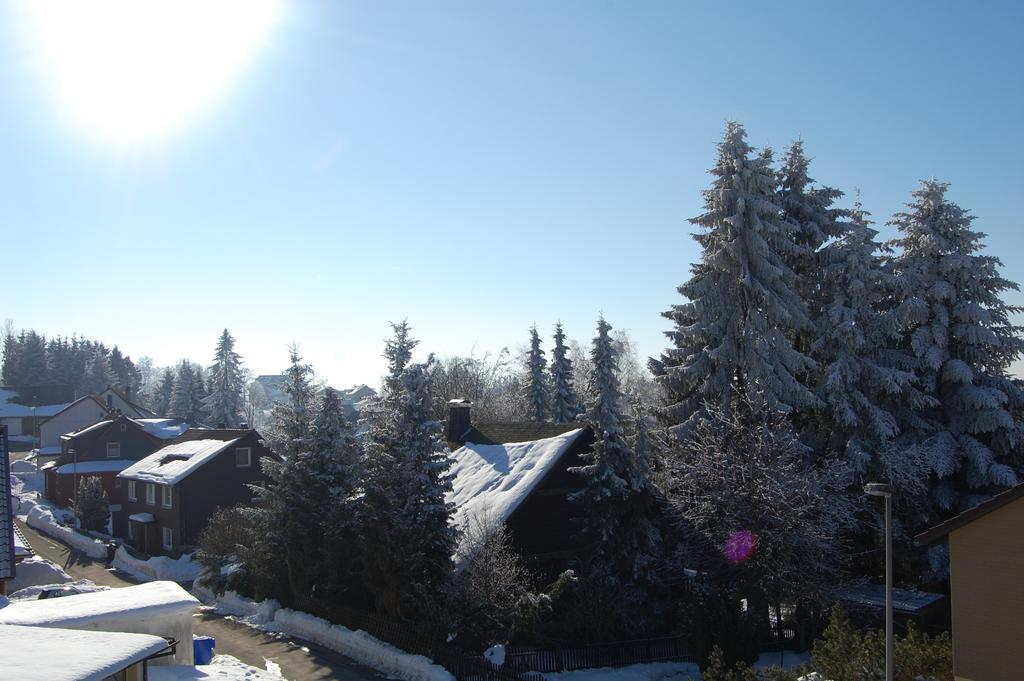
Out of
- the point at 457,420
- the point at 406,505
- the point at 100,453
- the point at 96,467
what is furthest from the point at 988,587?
the point at 100,453

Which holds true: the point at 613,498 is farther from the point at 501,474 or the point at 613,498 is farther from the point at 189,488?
the point at 189,488

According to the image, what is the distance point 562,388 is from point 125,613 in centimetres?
4405

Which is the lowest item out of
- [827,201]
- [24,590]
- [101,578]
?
[101,578]

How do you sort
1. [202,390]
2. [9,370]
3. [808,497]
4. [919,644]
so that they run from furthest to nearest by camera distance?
[9,370] → [202,390] → [808,497] → [919,644]

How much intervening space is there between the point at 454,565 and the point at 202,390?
76.9 metres

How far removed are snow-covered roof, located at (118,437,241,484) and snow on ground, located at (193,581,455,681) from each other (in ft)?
40.1

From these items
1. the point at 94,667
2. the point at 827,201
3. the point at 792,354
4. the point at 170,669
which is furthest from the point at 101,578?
the point at 827,201

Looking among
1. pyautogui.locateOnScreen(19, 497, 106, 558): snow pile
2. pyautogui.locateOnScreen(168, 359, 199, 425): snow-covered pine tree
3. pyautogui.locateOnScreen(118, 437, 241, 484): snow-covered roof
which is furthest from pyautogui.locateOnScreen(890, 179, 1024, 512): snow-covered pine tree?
pyautogui.locateOnScreen(168, 359, 199, 425): snow-covered pine tree

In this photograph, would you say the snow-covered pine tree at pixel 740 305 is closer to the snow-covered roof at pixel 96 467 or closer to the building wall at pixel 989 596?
the building wall at pixel 989 596

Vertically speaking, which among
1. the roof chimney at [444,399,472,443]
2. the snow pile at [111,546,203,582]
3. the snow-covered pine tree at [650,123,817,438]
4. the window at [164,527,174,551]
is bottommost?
the snow pile at [111,546,203,582]

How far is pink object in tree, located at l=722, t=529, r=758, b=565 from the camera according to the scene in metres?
23.3

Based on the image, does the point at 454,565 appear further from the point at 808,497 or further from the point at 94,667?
the point at 94,667

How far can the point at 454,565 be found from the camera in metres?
24.4

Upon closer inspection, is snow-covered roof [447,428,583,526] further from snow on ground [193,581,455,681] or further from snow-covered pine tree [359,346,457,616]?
snow on ground [193,581,455,681]
